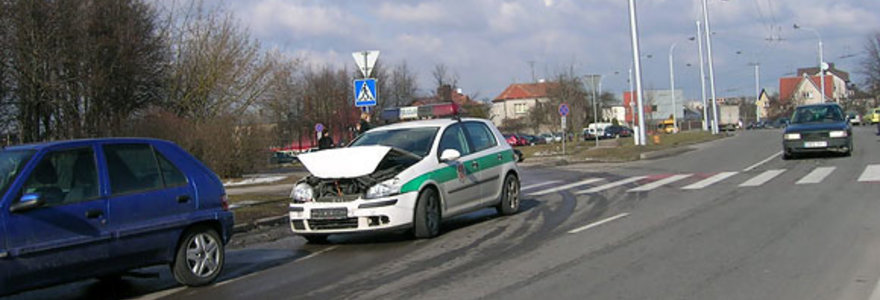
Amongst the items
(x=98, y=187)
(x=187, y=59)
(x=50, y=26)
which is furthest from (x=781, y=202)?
(x=187, y=59)

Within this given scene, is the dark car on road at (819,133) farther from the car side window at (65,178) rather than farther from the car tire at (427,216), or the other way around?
the car side window at (65,178)

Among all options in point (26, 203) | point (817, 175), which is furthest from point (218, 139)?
point (26, 203)

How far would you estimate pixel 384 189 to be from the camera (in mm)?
9648

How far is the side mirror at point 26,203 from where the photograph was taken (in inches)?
232

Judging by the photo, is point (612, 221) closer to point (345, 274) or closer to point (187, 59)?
point (345, 274)

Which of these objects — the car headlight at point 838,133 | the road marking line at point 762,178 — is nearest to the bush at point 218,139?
the road marking line at point 762,178

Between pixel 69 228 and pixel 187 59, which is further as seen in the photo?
pixel 187 59

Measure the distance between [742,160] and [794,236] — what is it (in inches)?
643

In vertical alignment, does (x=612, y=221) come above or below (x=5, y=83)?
below

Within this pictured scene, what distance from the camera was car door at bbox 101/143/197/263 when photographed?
6766 mm

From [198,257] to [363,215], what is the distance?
2404mm

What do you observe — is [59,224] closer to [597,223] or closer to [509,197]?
[597,223]

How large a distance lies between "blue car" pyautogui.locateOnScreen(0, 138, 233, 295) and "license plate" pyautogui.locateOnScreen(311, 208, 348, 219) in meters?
1.85

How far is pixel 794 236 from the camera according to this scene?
8984 mm
